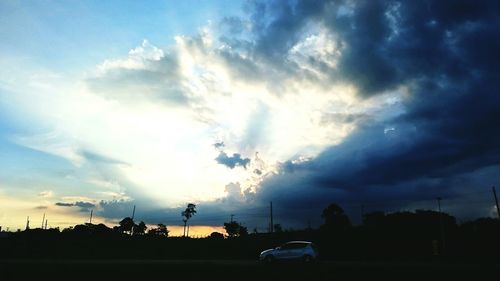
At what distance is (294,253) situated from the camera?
30.0 meters

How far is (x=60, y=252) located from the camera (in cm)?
6009

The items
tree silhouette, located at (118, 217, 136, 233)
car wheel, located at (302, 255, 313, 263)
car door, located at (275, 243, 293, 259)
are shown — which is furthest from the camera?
tree silhouette, located at (118, 217, 136, 233)

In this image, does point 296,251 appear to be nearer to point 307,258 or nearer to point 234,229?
point 307,258

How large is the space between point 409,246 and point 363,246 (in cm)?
649

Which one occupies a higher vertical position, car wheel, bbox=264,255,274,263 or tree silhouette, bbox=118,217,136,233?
tree silhouette, bbox=118,217,136,233

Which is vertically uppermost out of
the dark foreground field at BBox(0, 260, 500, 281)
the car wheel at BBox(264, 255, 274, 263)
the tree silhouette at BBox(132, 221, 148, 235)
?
the tree silhouette at BBox(132, 221, 148, 235)

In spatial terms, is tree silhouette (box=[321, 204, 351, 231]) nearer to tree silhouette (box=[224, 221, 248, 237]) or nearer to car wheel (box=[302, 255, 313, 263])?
tree silhouette (box=[224, 221, 248, 237])

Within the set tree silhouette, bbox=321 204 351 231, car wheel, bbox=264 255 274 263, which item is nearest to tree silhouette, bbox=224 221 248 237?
tree silhouette, bbox=321 204 351 231

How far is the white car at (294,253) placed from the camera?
2978 centimetres

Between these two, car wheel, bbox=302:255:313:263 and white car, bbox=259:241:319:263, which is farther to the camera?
white car, bbox=259:241:319:263

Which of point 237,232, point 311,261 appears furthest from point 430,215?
point 311,261

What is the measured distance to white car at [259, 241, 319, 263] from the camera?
29.8m

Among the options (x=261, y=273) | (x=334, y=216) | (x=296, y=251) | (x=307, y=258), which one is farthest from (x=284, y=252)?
(x=334, y=216)

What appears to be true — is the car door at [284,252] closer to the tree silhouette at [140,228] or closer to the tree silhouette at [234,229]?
the tree silhouette at [234,229]
